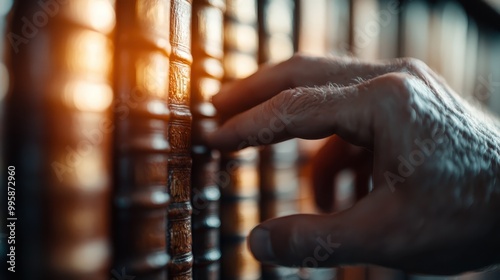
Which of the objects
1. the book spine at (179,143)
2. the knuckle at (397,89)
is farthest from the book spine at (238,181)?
the knuckle at (397,89)

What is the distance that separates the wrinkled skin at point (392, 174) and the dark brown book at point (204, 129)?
0.07 ft

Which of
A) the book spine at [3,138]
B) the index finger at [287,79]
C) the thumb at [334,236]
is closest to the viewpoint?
the book spine at [3,138]

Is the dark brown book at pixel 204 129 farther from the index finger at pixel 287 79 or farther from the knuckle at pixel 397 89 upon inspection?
the knuckle at pixel 397 89

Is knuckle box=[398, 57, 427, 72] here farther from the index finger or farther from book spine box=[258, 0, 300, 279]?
book spine box=[258, 0, 300, 279]

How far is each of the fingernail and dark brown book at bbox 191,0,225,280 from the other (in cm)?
8

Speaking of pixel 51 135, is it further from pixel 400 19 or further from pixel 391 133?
pixel 400 19

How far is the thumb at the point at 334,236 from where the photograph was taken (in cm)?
53

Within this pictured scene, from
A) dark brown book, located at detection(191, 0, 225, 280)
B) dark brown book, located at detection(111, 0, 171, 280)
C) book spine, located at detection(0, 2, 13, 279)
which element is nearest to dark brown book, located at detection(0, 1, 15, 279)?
book spine, located at detection(0, 2, 13, 279)

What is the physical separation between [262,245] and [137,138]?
20cm

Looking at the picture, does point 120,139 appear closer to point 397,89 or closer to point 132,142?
point 132,142

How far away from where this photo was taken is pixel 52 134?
441 millimetres

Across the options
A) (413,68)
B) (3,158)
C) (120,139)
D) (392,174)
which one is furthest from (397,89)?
(3,158)

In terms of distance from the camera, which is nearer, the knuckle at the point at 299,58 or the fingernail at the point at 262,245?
the fingernail at the point at 262,245

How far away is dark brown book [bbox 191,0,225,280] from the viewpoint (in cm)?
62
